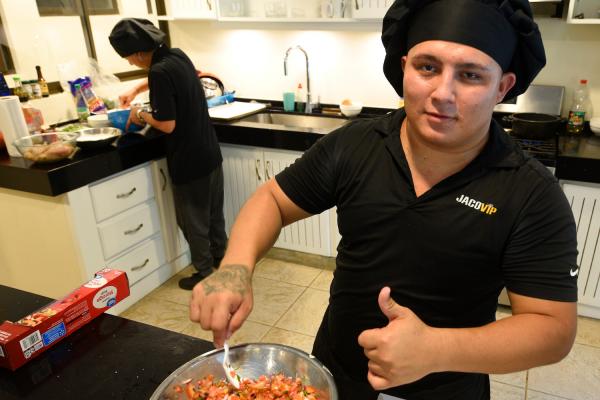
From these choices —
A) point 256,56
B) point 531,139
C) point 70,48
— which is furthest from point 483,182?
point 70,48

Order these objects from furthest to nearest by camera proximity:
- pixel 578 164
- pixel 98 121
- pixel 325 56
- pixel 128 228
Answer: pixel 325 56
pixel 98 121
pixel 128 228
pixel 578 164

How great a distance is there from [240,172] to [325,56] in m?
0.98

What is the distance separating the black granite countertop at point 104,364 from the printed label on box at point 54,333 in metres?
0.02

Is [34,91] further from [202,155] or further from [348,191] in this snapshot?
[348,191]

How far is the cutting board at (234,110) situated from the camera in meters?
3.22

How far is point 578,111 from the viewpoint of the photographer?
2.71 metres

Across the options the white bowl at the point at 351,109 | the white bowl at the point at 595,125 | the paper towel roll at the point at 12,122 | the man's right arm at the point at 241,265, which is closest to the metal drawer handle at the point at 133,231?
the paper towel roll at the point at 12,122

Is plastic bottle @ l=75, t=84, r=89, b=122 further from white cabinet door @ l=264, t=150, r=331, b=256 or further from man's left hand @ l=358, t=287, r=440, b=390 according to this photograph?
man's left hand @ l=358, t=287, r=440, b=390

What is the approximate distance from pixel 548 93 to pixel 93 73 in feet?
9.25

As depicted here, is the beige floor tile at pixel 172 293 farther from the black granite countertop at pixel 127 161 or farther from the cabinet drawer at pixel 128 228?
the black granite countertop at pixel 127 161

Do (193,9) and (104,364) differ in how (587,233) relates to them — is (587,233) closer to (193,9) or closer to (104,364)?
(104,364)

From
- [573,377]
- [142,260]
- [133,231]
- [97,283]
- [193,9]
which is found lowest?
[573,377]

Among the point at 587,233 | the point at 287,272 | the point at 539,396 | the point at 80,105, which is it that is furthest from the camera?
the point at 287,272

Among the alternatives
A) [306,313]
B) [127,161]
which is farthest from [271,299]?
[127,161]
